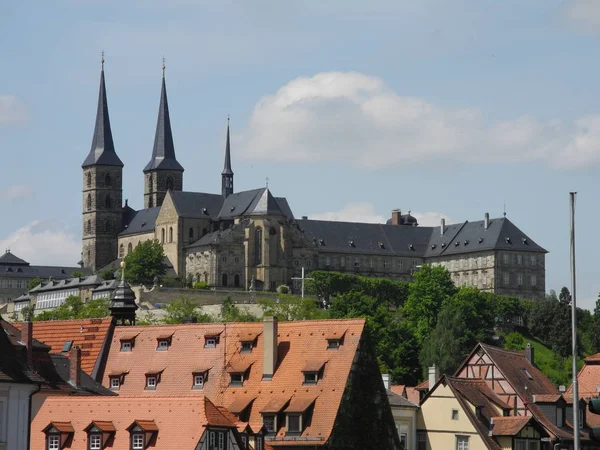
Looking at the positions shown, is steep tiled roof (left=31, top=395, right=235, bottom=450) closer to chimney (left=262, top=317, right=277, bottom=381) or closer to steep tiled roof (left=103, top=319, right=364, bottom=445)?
steep tiled roof (left=103, top=319, right=364, bottom=445)

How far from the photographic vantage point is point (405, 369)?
5822 inches

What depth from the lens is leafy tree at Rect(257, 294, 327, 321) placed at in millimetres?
161375

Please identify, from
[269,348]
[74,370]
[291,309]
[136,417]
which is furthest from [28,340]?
[291,309]

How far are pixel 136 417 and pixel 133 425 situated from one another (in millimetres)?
373

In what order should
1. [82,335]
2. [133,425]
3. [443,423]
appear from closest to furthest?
1. [133,425]
2. [82,335]
3. [443,423]

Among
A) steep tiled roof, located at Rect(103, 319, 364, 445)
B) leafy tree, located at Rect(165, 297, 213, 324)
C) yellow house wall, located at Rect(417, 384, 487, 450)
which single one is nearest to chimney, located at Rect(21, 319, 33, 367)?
steep tiled roof, located at Rect(103, 319, 364, 445)

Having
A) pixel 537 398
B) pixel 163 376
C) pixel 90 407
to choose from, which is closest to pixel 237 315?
pixel 537 398

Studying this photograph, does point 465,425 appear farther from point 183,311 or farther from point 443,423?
point 183,311

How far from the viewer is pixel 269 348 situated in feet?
216

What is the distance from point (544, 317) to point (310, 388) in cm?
13739

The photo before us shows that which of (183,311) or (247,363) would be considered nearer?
(247,363)

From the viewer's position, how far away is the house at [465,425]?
7594 centimetres

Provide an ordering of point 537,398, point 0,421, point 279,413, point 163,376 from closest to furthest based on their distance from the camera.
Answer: point 0,421 < point 279,413 < point 163,376 < point 537,398

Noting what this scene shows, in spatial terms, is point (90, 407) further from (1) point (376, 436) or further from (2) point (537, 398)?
(2) point (537, 398)
